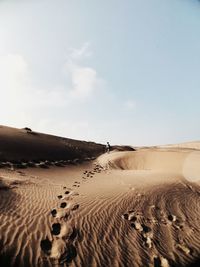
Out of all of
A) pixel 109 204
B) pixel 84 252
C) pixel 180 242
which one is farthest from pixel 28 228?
pixel 180 242

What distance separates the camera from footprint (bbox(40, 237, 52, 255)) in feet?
20.1

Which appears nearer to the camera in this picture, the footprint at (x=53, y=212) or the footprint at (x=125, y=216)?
the footprint at (x=53, y=212)

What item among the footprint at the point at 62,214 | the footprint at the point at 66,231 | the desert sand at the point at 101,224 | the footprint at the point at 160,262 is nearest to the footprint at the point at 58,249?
the desert sand at the point at 101,224

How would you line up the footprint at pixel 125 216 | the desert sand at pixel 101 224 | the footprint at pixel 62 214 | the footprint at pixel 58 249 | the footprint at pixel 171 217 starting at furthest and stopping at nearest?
the footprint at pixel 171 217, the footprint at pixel 125 216, the footprint at pixel 62 214, the desert sand at pixel 101 224, the footprint at pixel 58 249

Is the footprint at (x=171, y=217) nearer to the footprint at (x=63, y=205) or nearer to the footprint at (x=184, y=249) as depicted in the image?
the footprint at (x=184, y=249)

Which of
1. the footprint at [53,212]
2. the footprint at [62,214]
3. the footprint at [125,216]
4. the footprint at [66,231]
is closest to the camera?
the footprint at [66,231]

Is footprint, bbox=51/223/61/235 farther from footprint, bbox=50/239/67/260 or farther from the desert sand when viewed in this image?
footprint, bbox=50/239/67/260

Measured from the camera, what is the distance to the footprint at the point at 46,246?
20.1ft

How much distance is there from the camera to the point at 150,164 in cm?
2386

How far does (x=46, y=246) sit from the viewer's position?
6.30 metres

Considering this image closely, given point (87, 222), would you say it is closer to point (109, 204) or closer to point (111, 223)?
point (111, 223)

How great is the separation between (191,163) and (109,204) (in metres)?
12.0

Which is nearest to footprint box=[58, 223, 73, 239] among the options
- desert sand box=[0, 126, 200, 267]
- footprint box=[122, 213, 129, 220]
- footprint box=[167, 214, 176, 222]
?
desert sand box=[0, 126, 200, 267]

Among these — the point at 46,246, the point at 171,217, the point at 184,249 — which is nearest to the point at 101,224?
the point at 46,246
